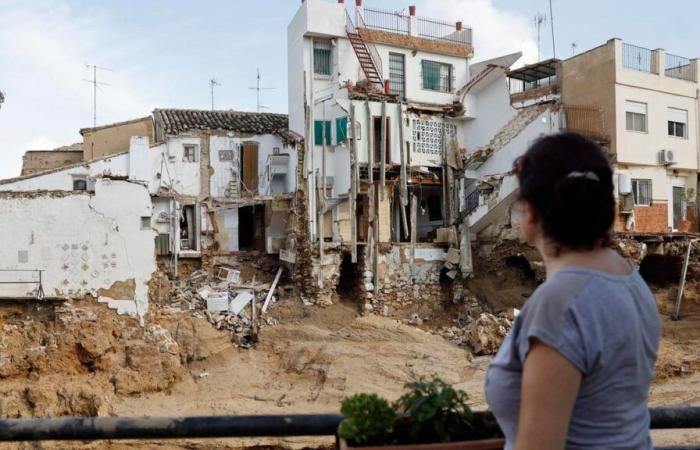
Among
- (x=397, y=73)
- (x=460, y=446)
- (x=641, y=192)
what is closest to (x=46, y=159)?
(x=397, y=73)

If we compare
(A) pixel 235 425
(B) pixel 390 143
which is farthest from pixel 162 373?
(A) pixel 235 425

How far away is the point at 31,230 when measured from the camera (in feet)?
55.8

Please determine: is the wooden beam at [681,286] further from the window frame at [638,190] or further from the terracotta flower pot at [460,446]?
the terracotta flower pot at [460,446]

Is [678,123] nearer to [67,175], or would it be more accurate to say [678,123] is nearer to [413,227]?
[413,227]

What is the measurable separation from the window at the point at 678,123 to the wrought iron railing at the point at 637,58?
1.96m

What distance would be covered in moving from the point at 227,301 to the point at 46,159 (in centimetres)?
1329

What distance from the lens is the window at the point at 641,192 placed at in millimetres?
23812

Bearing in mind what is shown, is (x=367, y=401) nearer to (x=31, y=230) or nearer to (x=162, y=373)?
(x=162, y=373)

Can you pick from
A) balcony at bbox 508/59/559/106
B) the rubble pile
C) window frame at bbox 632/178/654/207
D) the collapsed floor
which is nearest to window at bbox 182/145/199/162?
the rubble pile

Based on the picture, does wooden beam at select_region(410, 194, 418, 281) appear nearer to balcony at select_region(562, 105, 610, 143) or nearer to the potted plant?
balcony at select_region(562, 105, 610, 143)

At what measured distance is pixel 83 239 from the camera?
679 inches

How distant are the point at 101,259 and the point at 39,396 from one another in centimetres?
385

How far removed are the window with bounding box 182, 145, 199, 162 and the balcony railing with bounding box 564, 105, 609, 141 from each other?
14.4 m

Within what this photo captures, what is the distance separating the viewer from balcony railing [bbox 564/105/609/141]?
22875mm
